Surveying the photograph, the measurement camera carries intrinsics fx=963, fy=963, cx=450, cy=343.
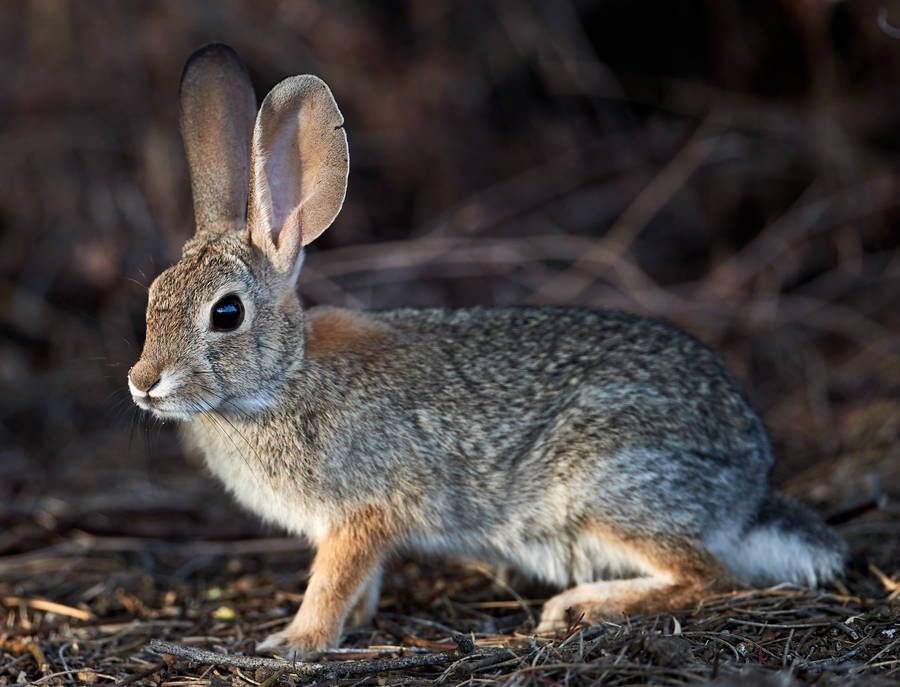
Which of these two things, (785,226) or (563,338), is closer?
(563,338)

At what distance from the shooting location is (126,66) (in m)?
6.91

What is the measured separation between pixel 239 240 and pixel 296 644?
5.29ft

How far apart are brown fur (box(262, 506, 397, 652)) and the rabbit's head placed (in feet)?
2.10

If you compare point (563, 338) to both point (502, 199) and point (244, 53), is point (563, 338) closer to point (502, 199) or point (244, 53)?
point (502, 199)

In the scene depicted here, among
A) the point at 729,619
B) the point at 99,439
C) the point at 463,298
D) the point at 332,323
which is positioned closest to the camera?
the point at 729,619

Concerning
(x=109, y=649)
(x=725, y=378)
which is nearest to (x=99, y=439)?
(x=109, y=649)

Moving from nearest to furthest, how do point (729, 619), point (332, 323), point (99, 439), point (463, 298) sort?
point (729, 619), point (332, 323), point (99, 439), point (463, 298)

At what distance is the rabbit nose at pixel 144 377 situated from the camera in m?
3.43

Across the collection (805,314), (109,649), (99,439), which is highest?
(805,314)

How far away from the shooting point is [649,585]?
400cm

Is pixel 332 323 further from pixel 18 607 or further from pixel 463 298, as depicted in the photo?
pixel 463 298

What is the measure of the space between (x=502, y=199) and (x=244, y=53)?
2.16m

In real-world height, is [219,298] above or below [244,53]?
below

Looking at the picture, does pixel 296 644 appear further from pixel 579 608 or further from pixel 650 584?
pixel 650 584
